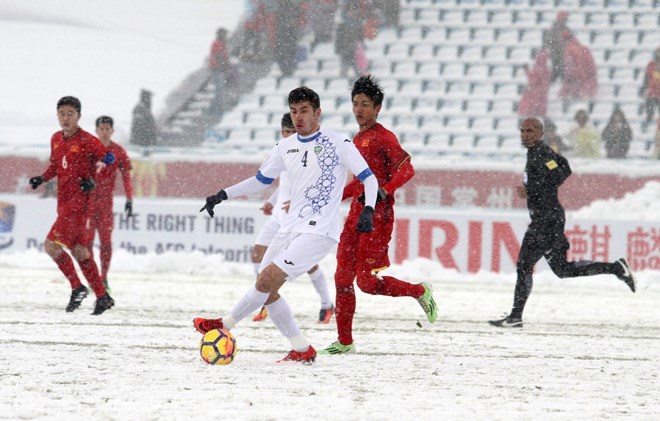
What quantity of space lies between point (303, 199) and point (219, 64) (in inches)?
590

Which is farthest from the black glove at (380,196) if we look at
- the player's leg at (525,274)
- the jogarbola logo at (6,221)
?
the jogarbola logo at (6,221)

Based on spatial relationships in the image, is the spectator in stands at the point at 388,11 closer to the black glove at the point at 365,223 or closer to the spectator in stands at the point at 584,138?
the spectator in stands at the point at 584,138

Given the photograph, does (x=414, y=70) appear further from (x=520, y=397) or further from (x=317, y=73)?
(x=520, y=397)

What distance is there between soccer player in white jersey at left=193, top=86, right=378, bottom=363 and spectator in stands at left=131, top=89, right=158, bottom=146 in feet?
41.3

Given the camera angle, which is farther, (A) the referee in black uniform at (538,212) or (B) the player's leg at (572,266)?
(B) the player's leg at (572,266)

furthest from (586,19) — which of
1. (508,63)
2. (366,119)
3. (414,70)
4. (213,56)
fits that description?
(366,119)

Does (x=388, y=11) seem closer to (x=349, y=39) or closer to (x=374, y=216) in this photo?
(x=349, y=39)

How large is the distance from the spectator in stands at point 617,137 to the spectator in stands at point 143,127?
25.5 feet

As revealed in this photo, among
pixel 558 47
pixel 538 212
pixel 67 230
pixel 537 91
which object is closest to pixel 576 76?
pixel 558 47

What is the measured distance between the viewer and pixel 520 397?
226 inches

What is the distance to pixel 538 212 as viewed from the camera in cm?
984

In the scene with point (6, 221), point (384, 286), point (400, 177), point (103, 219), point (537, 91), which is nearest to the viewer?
point (400, 177)

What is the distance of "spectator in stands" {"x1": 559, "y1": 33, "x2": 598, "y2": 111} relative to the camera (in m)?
20.8

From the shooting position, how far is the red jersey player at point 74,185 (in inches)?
380
